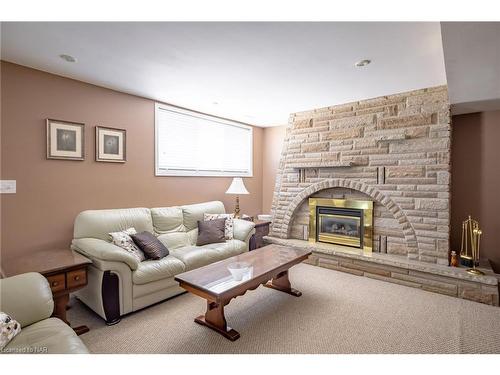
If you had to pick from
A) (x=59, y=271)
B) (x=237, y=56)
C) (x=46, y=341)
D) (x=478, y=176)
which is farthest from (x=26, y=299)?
(x=478, y=176)

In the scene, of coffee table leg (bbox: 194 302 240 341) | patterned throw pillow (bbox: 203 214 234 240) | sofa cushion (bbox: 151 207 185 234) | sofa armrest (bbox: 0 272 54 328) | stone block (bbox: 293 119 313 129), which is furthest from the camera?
stone block (bbox: 293 119 313 129)

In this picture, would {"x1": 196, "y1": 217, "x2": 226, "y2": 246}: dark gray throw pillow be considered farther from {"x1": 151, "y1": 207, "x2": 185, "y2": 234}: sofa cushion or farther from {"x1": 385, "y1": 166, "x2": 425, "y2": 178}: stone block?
{"x1": 385, "y1": 166, "x2": 425, "y2": 178}: stone block

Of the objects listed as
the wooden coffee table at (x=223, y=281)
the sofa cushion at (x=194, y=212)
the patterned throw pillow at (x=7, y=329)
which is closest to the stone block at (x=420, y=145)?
the wooden coffee table at (x=223, y=281)

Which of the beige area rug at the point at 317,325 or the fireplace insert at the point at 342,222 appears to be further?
the fireplace insert at the point at 342,222

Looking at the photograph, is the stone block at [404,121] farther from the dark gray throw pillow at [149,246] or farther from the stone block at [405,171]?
the dark gray throw pillow at [149,246]

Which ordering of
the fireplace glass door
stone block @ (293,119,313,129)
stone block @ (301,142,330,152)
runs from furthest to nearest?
stone block @ (293,119,313,129) < stone block @ (301,142,330,152) < the fireplace glass door

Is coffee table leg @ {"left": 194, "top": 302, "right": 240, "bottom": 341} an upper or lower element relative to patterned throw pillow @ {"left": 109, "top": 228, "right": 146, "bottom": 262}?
lower

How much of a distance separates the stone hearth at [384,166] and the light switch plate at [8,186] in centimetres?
352

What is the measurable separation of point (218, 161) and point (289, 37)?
2882 mm

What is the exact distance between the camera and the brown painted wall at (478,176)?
10.6ft

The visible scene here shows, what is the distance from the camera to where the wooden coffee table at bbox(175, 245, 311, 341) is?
1992 millimetres

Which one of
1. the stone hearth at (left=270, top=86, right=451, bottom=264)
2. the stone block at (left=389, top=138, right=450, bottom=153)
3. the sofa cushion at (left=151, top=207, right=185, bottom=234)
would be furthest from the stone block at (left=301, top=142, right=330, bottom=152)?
the sofa cushion at (left=151, top=207, right=185, bottom=234)

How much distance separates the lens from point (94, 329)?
2.21m

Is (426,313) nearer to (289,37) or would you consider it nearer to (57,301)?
(289,37)
